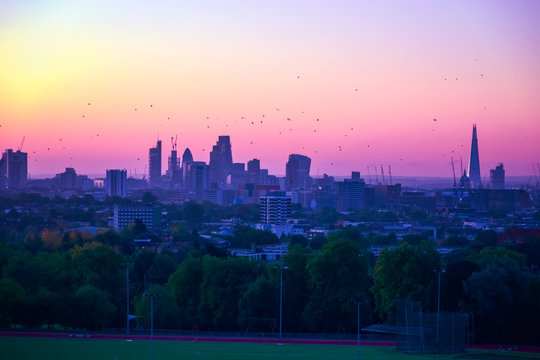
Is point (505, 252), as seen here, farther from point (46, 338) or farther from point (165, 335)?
point (46, 338)

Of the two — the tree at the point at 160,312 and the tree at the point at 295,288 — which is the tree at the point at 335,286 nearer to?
the tree at the point at 295,288

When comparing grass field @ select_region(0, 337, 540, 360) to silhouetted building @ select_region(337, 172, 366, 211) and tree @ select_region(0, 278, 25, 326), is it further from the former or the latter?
silhouetted building @ select_region(337, 172, 366, 211)

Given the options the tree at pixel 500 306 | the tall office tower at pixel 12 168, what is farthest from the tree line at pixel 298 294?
the tall office tower at pixel 12 168

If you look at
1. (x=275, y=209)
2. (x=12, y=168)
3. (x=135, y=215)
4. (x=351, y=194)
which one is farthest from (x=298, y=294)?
(x=351, y=194)

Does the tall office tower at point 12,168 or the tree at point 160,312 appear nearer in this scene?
the tree at point 160,312

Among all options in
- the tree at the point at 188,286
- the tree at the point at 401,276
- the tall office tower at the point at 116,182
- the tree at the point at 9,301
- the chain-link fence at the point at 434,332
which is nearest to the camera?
the chain-link fence at the point at 434,332

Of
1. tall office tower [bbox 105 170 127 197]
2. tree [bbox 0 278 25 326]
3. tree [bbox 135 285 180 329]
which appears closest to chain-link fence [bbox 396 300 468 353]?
tree [bbox 135 285 180 329]

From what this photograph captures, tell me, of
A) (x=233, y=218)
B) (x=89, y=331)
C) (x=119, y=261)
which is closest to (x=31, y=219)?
(x=233, y=218)
